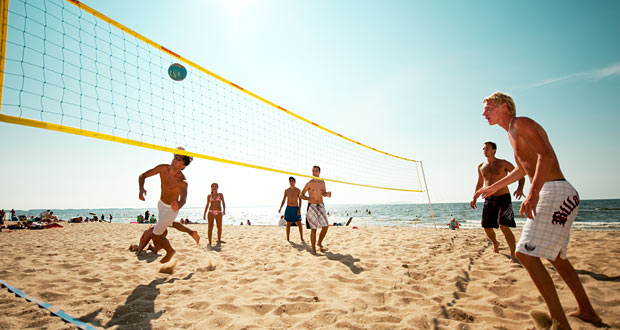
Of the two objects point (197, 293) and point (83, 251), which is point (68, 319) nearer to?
point (197, 293)

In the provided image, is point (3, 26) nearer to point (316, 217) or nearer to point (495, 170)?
point (316, 217)

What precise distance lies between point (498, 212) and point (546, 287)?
8.26 ft

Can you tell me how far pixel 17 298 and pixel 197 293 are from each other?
1.56 meters

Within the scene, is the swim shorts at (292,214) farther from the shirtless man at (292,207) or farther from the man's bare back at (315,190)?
the man's bare back at (315,190)

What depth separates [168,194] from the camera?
141 inches

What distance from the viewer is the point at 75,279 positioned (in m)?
3.03

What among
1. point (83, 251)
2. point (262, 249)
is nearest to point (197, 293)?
point (262, 249)

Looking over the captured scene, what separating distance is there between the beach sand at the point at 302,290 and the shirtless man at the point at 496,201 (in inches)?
14.2

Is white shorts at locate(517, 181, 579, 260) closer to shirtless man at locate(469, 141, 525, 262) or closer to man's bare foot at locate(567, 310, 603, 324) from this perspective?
man's bare foot at locate(567, 310, 603, 324)

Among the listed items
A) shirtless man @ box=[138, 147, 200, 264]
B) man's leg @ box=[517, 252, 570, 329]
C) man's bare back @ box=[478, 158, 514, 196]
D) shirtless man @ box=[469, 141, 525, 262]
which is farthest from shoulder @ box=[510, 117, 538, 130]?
shirtless man @ box=[138, 147, 200, 264]

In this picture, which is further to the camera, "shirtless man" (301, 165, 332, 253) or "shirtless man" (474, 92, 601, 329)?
"shirtless man" (301, 165, 332, 253)

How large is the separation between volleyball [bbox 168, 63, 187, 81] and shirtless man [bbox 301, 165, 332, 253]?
9.39ft

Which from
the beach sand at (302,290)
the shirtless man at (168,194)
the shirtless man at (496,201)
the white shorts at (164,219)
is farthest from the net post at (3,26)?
the shirtless man at (496,201)

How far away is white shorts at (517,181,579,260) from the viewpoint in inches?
66.7
